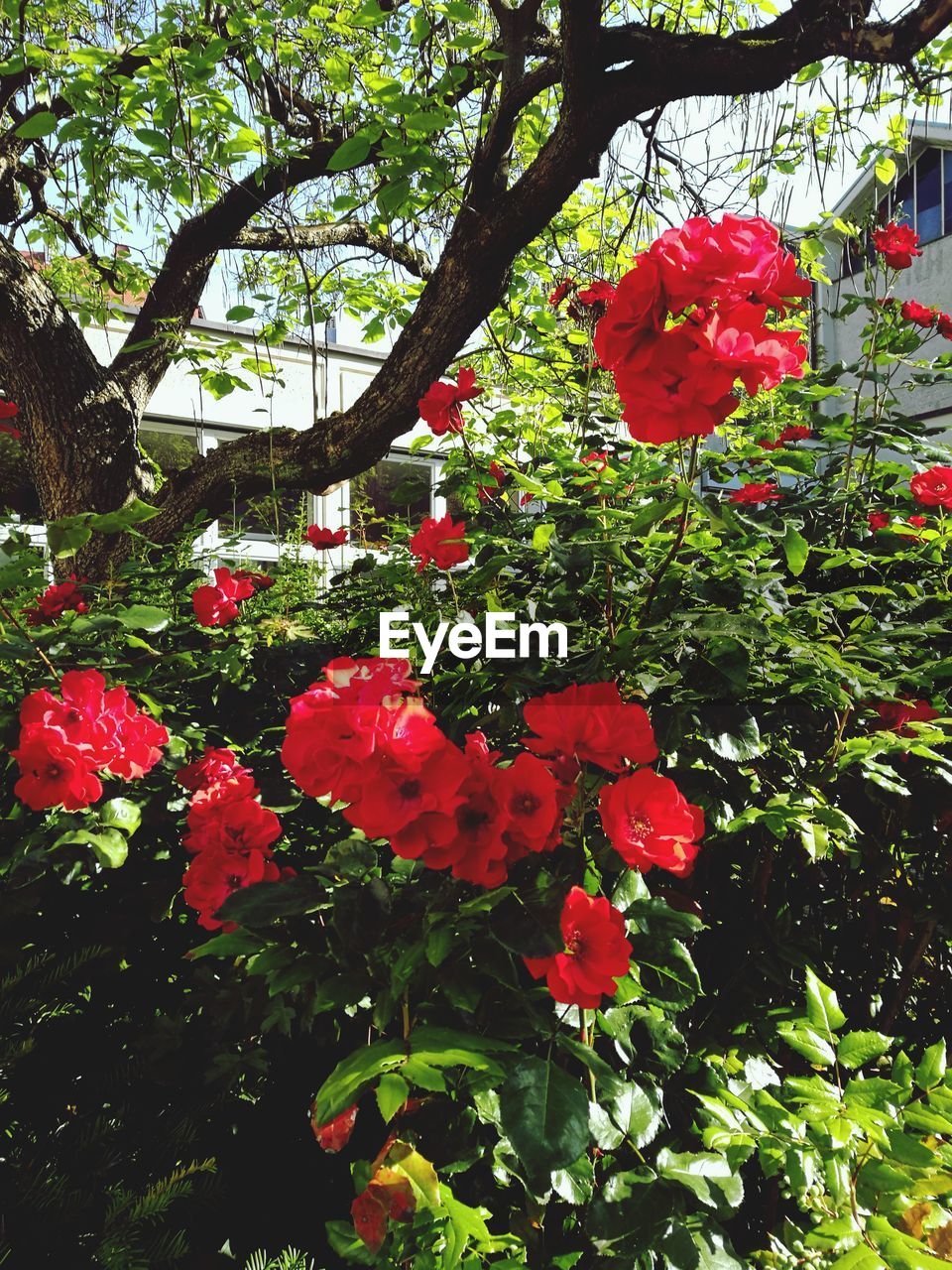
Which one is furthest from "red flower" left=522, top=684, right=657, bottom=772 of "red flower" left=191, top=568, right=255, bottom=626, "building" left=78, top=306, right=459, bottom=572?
"building" left=78, top=306, right=459, bottom=572

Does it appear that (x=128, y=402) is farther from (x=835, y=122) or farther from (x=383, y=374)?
(x=835, y=122)

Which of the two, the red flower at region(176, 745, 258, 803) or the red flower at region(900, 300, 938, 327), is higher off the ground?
the red flower at region(900, 300, 938, 327)

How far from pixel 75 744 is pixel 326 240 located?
396 cm

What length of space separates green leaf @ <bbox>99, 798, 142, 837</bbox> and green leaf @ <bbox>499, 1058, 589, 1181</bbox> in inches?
29.7

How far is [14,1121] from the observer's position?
113 centimetres

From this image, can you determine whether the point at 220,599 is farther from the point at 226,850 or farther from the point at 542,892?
the point at 542,892

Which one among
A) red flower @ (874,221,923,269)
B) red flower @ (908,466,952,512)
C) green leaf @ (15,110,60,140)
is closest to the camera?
red flower @ (908,466,952,512)

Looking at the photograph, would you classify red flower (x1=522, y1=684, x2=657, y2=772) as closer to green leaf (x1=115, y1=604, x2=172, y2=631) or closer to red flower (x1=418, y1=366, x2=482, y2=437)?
green leaf (x1=115, y1=604, x2=172, y2=631)

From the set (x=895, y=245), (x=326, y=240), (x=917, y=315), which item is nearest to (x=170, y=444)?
(x=326, y=240)

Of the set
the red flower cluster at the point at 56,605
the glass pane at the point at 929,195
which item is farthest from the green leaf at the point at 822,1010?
the glass pane at the point at 929,195

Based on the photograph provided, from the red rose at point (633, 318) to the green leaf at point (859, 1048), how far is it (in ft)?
2.74

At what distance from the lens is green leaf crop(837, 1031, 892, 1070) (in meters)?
0.97

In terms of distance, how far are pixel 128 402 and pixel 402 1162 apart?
3.83 metres

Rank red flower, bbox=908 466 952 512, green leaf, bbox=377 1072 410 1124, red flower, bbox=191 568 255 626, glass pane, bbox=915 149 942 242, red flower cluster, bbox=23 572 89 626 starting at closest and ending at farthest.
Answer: green leaf, bbox=377 1072 410 1124
red flower, bbox=908 466 952 512
red flower cluster, bbox=23 572 89 626
red flower, bbox=191 568 255 626
glass pane, bbox=915 149 942 242
